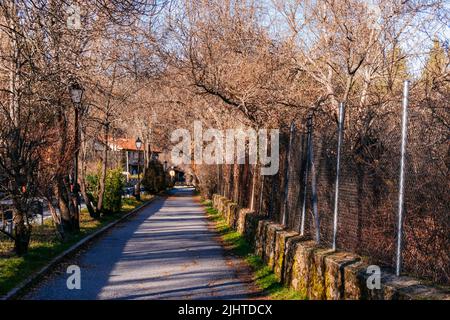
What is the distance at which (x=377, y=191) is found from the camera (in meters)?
7.32

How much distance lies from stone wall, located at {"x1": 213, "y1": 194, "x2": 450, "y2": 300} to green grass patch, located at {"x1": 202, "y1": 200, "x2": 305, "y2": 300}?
109mm

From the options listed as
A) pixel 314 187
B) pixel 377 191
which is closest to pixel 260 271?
pixel 314 187

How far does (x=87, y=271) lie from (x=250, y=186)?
760 cm

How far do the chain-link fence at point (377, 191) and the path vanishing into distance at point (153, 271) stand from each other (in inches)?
64.6

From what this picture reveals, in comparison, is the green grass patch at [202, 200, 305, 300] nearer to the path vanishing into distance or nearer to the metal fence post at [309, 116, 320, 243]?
the path vanishing into distance

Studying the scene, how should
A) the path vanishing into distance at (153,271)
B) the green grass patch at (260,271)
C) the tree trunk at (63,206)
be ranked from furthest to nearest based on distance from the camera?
the tree trunk at (63,206), the path vanishing into distance at (153,271), the green grass patch at (260,271)

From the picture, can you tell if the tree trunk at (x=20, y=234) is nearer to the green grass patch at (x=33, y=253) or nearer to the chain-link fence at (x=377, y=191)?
the green grass patch at (x=33, y=253)

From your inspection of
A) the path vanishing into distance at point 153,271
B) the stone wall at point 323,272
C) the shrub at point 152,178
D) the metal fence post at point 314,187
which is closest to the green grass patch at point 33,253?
the path vanishing into distance at point 153,271

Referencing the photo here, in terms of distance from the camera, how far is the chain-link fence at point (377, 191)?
629cm

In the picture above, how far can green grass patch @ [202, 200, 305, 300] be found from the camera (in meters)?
8.95

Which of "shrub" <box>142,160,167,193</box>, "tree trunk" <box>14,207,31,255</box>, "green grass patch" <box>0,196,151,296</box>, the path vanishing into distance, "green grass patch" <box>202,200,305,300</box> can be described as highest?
"shrub" <box>142,160,167,193</box>

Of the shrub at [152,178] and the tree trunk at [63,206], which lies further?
the shrub at [152,178]

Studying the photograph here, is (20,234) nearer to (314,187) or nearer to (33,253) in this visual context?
(33,253)

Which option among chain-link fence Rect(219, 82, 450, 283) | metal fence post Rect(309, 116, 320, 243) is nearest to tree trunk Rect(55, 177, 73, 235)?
chain-link fence Rect(219, 82, 450, 283)
